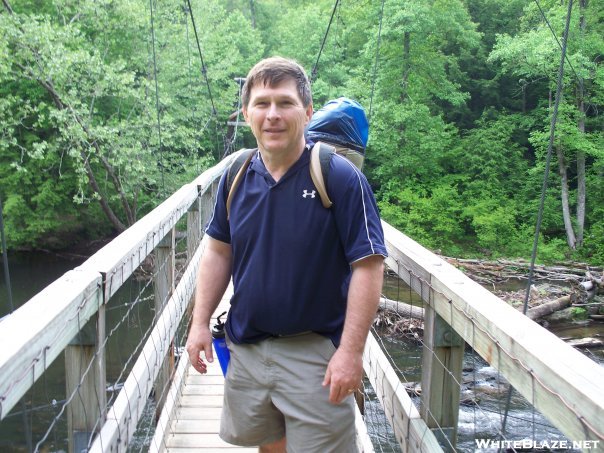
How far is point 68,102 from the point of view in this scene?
11.1 metres

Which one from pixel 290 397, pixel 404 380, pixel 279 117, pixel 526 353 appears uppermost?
pixel 279 117

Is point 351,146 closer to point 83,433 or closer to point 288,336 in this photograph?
point 288,336

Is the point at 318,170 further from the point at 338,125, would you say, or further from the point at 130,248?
the point at 338,125

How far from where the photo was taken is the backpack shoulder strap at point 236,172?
58.9 inches

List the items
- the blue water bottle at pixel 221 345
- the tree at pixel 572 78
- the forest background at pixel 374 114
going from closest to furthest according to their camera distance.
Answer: the blue water bottle at pixel 221 345 < the forest background at pixel 374 114 < the tree at pixel 572 78

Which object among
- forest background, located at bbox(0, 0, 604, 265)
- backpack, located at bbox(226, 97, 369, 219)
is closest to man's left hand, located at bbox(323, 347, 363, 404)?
backpack, located at bbox(226, 97, 369, 219)

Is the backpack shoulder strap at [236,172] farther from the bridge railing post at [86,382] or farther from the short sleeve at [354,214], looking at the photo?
the bridge railing post at [86,382]

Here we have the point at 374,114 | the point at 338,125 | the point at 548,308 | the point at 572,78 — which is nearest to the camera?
the point at 338,125

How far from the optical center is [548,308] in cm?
968

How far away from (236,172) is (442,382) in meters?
0.74

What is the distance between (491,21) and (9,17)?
15.5 m

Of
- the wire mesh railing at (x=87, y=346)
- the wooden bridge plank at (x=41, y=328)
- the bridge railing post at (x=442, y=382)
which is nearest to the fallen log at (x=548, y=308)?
the wire mesh railing at (x=87, y=346)

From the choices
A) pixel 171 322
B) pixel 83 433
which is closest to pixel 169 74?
pixel 171 322

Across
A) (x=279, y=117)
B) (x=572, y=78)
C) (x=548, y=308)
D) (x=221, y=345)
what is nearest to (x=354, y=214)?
(x=279, y=117)
